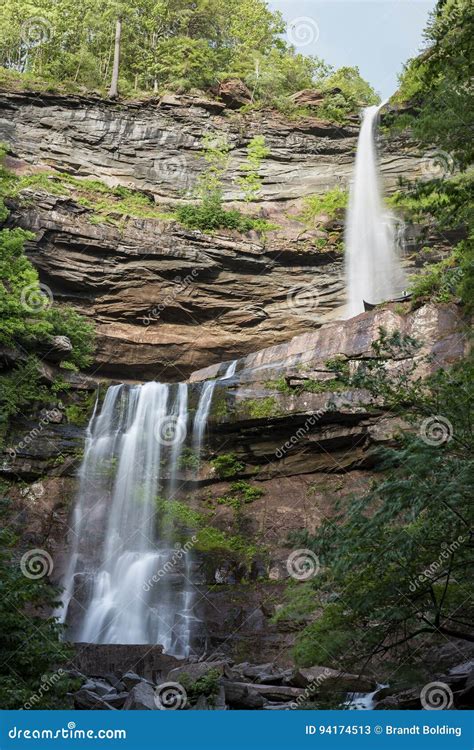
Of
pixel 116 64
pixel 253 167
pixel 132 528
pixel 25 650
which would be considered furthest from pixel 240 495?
pixel 116 64

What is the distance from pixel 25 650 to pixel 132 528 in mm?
11999

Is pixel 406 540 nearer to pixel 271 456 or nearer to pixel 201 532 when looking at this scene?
pixel 201 532

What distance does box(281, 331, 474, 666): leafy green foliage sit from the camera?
25.2 feet

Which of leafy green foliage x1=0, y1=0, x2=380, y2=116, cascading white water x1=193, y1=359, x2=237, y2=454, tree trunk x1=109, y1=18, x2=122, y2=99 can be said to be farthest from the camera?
leafy green foliage x1=0, y1=0, x2=380, y2=116

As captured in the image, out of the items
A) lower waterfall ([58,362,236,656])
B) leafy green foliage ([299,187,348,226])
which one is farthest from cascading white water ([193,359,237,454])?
leafy green foliage ([299,187,348,226])

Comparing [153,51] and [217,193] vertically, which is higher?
[153,51]

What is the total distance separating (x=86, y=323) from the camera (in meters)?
27.1

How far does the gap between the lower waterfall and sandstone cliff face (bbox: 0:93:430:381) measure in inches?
200

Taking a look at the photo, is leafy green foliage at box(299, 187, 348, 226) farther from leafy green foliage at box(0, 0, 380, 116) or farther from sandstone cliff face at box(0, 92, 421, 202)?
leafy green foliage at box(0, 0, 380, 116)

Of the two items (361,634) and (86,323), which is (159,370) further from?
(361,634)

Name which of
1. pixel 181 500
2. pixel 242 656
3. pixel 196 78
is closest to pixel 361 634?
pixel 242 656

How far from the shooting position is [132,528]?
21.2 meters

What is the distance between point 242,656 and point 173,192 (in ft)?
78.0

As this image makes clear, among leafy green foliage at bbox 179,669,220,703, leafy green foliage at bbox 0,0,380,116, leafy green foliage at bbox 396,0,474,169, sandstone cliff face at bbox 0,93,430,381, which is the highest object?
leafy green foliage at bbox 0,0,380,116
